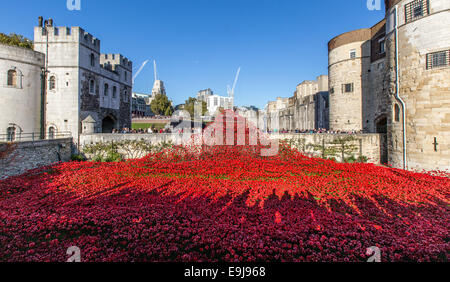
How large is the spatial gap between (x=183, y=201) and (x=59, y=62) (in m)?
18.9

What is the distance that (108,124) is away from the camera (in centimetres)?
2523

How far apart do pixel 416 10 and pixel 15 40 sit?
3845 centimetres

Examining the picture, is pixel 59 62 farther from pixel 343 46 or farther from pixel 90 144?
pixel 343 46

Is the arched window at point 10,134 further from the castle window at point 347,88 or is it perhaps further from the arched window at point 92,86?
the castle window at point 347,88

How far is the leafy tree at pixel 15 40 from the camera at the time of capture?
2459 cm

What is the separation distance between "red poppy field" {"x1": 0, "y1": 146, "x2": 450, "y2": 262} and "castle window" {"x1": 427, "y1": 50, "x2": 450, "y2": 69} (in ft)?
21.7

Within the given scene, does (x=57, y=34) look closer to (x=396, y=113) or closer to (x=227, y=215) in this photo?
(x=227, y=215)

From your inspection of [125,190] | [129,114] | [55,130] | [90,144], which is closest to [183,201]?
[125,190]

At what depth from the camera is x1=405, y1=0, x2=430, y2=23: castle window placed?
13498 mm

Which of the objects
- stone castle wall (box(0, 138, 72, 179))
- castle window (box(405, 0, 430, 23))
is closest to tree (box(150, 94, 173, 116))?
stone castle wall (box(0, 138, 72, 179))

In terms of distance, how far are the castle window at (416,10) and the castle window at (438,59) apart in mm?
2634

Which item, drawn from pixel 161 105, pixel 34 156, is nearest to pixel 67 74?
pixel 34 156

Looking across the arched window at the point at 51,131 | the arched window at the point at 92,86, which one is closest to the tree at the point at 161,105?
the arched window at the point at 92,86
